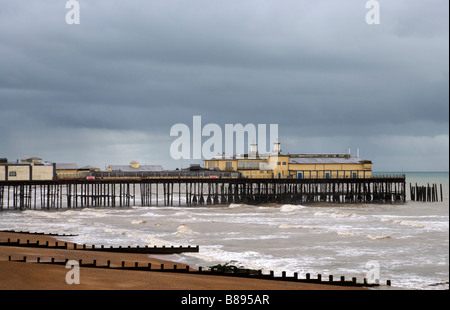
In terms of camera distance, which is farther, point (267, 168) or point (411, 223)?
point (267, 168)

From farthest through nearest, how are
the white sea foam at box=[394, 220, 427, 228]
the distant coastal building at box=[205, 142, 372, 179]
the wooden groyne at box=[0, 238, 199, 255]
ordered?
the distant coastal building at box=[205, 142, 372, 179], the white sea foam at box=[394, 220, 427, 228], the wooden groyne at box=[0, 238, 199, 255]

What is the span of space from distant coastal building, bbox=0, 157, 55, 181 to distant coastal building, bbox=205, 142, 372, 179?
82.1 ft

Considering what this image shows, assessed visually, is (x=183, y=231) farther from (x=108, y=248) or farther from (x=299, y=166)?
(x=299, y=166)

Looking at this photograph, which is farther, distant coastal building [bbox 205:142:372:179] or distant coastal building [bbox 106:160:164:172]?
distant coastal building [bbox 106:160:164:172]

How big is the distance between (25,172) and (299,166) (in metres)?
36.3

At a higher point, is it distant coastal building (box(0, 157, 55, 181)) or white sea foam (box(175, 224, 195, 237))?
distant coastal building (box(0, 157, 55, 181))

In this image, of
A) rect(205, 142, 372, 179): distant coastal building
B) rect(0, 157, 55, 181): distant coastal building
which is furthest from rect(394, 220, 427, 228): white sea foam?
rect(0, 157, 55, 181): distant coastal building

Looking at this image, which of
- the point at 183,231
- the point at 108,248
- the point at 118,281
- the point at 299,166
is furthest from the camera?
the point at 299,166

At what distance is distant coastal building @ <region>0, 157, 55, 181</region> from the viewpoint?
2623 inches

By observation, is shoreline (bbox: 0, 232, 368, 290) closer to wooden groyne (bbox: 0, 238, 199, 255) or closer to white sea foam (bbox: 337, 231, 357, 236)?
wooden groyne (bbox: 0, 238, 199, 255)

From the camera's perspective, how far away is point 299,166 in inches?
3209

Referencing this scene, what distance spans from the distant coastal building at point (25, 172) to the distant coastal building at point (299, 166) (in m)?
25.0

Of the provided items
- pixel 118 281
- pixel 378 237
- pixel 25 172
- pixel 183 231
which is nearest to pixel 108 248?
pixel 118 281
